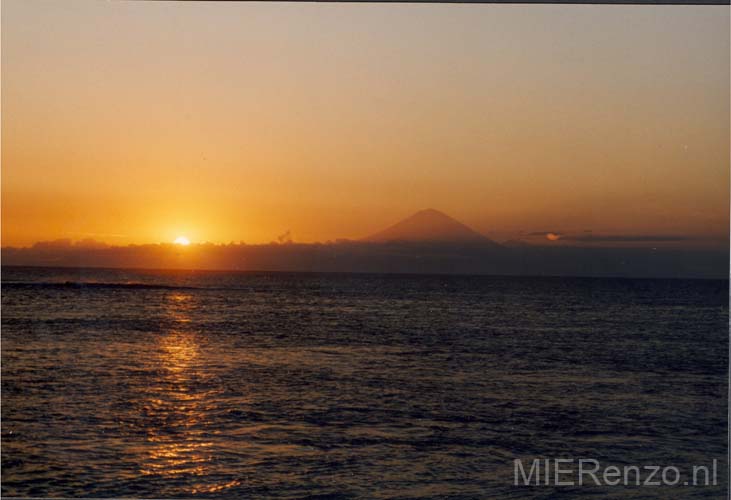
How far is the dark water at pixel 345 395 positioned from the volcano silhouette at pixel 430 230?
1.54 meters

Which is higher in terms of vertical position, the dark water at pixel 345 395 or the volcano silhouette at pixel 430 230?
the volcano silhouette at pixel 430 230

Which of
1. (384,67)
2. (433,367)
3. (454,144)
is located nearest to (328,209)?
(454,144)

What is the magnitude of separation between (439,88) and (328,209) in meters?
3.04

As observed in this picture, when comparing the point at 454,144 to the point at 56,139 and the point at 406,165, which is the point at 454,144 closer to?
the point at 406,165

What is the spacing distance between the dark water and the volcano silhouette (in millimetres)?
1542

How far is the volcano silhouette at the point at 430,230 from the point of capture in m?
9.81

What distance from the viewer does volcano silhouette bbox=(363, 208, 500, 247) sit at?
9.81 metres

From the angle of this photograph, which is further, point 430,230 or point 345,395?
point 430,230

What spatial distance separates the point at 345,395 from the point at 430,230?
4955 millimetres

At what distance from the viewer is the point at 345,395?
23.9 feet

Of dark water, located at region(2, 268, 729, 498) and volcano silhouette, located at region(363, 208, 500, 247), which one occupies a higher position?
volcano silhouette, located at region(363, 208, 500, 247)

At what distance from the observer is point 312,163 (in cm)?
778

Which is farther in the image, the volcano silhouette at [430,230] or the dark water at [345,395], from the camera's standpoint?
the volcano silhouette at [430,230]

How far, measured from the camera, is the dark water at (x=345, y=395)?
4.47m
